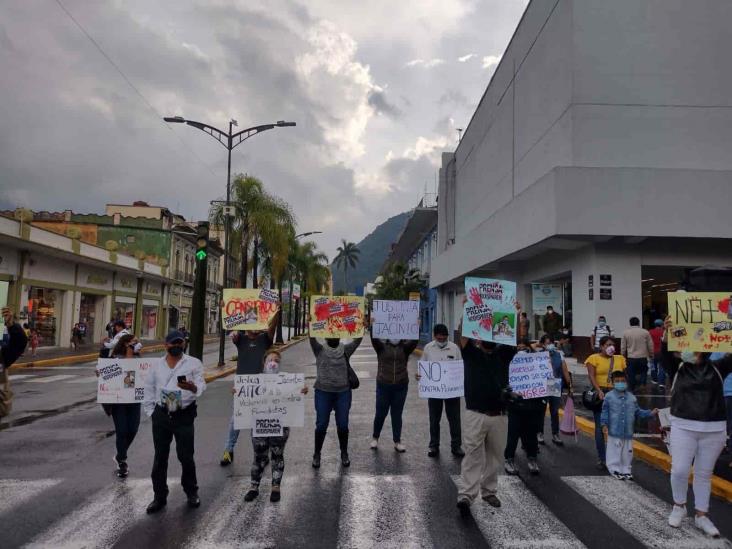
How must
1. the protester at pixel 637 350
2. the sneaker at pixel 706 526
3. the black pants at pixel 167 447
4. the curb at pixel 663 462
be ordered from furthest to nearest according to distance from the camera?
1. the protester at pixel 637 350
2. the curb at pixel 663 462
3. the black pants at pixel 167 447
4. the sneaker at pixel 706 526

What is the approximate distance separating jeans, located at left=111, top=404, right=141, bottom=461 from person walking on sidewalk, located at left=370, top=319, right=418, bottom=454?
3249 mm

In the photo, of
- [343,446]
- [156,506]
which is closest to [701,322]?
[343,446]

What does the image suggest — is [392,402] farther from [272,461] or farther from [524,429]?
[272,461]

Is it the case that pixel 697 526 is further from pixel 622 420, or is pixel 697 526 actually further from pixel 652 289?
pixel 652 289

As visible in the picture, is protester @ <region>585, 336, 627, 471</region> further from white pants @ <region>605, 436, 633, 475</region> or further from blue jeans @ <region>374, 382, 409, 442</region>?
blue jeans @ <region>374, 382, 409, 442</region>

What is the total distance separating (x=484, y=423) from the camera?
5668mm

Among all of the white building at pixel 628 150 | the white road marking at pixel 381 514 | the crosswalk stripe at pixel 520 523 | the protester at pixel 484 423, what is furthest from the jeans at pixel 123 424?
the white building at pixel 628 150

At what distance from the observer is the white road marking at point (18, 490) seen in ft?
18.5

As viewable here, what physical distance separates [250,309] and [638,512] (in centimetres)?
512

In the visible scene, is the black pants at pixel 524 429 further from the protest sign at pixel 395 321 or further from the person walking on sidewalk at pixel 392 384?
the protest sign at pixel 395 321

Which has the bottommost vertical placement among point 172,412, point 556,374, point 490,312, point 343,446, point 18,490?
point 18,490

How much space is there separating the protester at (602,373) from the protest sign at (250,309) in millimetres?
4244

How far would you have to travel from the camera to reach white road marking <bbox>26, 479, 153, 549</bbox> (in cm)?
466

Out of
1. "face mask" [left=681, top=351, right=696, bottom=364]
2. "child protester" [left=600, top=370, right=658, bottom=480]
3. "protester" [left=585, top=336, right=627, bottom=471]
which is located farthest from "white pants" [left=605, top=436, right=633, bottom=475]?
"face mask" [left=681, top=351, right=696, bottom=364]
